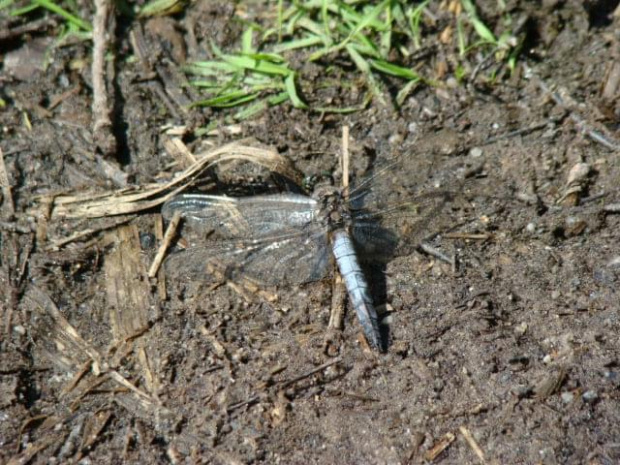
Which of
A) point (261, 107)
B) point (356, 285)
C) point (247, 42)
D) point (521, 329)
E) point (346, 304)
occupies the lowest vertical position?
point (521, 329)

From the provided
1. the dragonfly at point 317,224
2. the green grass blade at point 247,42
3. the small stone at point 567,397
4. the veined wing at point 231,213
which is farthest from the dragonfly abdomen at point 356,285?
the green grass blade at point 247,42

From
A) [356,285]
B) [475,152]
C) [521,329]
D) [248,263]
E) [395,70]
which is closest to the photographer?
[521,329]

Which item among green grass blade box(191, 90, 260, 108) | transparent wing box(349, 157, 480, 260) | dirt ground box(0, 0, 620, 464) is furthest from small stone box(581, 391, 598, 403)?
green grass blade box(191, 90, 260, 108)

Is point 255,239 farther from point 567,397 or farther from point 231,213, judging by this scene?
point 567,397

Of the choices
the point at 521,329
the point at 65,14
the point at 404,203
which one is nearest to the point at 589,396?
the point at 521,329

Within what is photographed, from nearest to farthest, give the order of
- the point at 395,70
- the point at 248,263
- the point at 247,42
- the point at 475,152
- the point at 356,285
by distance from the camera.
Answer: the point at 356,285 < the point at 248,263 < the point at 475,152 < the point at 395,70 < the point at 247,42

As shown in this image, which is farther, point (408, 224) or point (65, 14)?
point (65, 14)

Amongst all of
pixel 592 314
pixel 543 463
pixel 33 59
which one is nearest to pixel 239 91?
pixel 33 59

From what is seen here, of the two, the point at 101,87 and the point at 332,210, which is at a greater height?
the point at 101,87
